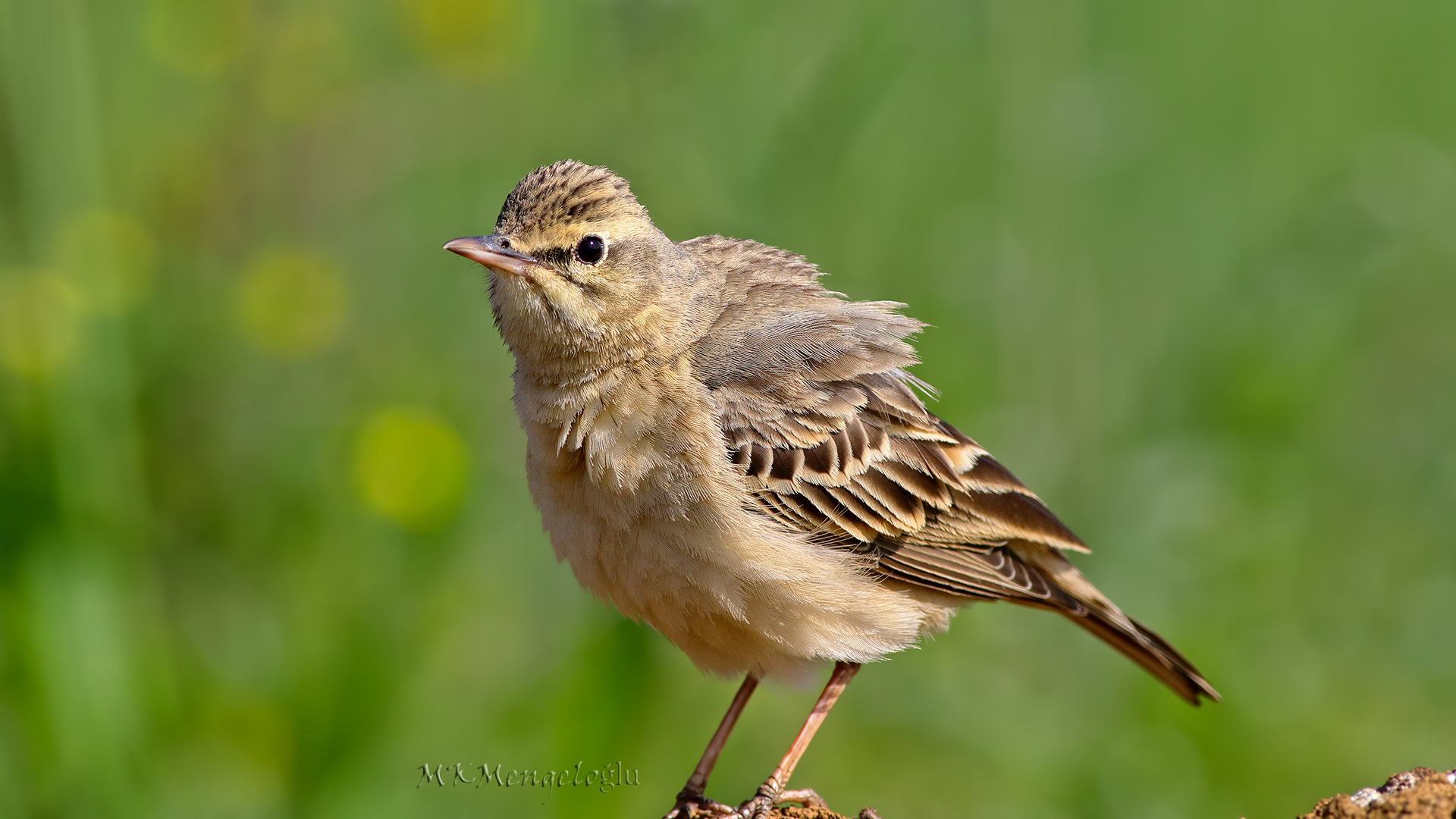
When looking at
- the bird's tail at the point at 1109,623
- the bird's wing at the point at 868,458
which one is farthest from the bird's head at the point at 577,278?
the bird's tail at the point at 1109,623

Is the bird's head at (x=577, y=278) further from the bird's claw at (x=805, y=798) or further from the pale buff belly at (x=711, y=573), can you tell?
the bird's claw at (x=805, y=798)

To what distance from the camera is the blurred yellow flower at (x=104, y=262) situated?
729cm

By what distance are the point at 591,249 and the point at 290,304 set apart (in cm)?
326

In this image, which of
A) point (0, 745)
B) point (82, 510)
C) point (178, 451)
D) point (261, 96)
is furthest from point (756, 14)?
point (0, 745)

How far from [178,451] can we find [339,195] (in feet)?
5.95

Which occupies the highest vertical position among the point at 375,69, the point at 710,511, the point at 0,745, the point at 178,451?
the point at 375,69

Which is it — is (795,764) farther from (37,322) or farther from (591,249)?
(37,322)

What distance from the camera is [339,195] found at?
8836 mm

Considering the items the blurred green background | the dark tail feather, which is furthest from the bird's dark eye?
the dark tail feather

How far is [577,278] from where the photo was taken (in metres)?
5.85

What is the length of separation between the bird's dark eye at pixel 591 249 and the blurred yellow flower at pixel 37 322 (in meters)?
2.85

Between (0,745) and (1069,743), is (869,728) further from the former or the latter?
(0,745)

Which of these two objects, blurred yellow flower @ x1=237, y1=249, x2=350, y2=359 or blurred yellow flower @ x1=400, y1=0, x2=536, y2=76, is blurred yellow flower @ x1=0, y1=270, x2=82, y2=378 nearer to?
blurred yellow flower @ x1=237, y1=249, x2=350, y2=359

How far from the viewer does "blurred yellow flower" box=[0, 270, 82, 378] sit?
707cm
